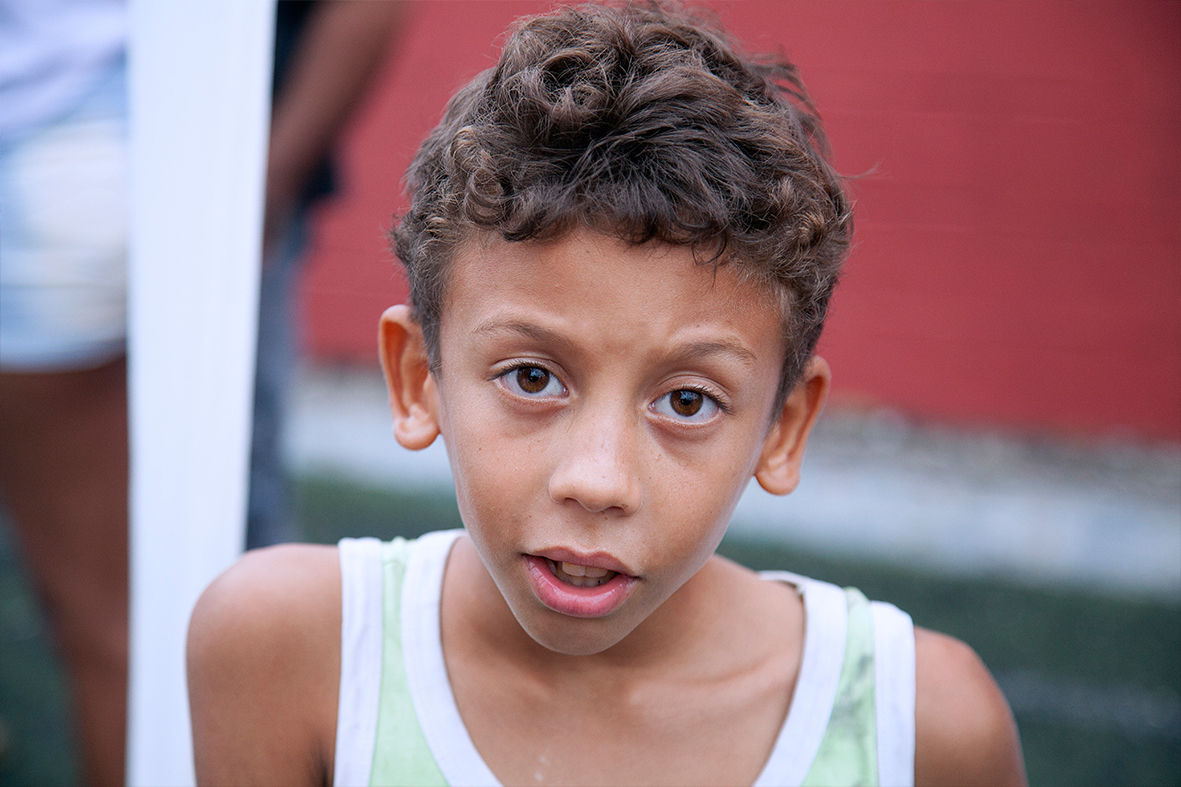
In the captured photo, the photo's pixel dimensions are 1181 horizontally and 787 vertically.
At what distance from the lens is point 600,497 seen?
94 centimetres

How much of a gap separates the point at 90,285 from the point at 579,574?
1055 mm

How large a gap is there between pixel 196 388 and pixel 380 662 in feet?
1.56

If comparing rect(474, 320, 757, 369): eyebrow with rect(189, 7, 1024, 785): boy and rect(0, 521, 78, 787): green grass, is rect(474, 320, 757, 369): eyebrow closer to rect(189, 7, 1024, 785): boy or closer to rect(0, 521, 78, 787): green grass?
rect(189, 7, 1024, 785): boy

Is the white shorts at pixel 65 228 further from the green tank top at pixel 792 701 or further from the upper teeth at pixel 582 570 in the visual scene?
the upper teeth at pixel 582 570

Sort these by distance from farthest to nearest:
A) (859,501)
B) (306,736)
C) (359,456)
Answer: (359,456), (859,501), (306,736)

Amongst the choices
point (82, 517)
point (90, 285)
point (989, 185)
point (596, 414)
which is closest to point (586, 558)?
point (596, 414)

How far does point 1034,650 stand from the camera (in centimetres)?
300

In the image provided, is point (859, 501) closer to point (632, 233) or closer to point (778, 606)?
point (778, 606)

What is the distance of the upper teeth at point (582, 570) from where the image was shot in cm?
101

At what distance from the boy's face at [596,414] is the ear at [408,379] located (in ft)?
0.36

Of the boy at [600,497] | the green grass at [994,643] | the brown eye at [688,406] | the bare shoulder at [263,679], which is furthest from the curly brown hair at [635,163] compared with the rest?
the green grass at [994,643]

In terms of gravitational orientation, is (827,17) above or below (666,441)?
above

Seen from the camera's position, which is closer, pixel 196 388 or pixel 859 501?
pixel 196 388

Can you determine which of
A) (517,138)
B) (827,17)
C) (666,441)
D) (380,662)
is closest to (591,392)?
(666,441)
